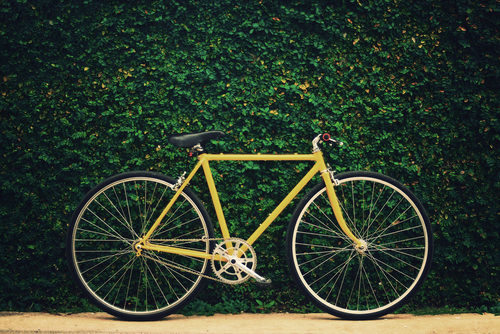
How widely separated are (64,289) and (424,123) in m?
3.46

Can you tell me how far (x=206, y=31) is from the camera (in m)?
3.41

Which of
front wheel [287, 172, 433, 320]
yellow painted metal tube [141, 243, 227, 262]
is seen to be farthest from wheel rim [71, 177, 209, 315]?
front wheel [287, 172, 433, 320]

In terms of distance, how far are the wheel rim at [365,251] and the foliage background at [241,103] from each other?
0.21 metres

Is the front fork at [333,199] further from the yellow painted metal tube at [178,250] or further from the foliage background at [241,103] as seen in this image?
the yellow painted metal tube at [178,250]

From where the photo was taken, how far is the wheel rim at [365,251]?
11.4 feet

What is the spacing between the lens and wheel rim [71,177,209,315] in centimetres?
344

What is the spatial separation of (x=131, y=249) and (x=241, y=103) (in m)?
1.59

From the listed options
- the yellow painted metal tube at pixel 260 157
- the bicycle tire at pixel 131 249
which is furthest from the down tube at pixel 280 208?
the bicycle tire at pixel 131 249

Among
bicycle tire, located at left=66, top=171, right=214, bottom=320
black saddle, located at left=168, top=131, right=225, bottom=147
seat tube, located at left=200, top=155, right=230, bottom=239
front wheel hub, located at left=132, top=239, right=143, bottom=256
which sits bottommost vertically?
bicycle tire, located at left=66, top=171, right=214, bottom=320

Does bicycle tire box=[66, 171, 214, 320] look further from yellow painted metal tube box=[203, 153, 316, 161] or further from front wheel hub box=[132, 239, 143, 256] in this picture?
yellow painted metal tube box=[203, 153, 316, 161]

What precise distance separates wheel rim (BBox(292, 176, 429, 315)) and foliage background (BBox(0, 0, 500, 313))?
0.21m

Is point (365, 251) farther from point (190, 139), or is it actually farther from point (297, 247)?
point (190, 139)

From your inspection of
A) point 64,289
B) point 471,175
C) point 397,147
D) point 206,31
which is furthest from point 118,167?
point 471,175

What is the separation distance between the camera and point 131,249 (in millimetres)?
3465
